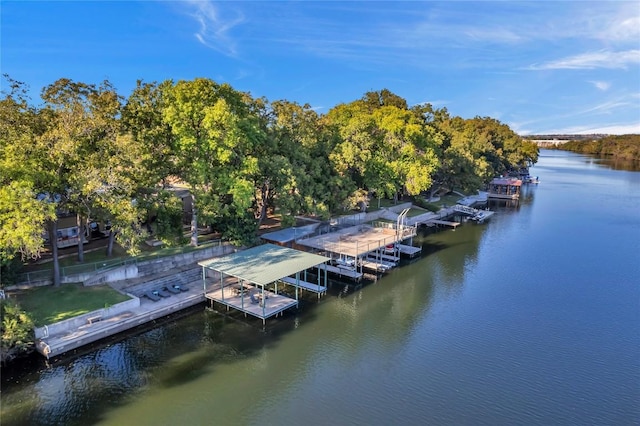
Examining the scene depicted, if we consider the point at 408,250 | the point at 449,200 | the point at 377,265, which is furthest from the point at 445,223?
the point at 377,265

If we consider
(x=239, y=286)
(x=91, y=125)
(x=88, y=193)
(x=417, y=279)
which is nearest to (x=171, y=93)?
(x=91, y=125)

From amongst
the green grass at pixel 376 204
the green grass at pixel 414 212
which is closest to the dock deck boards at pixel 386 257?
the green grass at pixel 376 204

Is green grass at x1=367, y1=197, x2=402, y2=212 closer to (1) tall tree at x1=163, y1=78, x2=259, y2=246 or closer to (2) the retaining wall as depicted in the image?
(1) tall tree at x1=163, y1=78, x2=259, y2=246

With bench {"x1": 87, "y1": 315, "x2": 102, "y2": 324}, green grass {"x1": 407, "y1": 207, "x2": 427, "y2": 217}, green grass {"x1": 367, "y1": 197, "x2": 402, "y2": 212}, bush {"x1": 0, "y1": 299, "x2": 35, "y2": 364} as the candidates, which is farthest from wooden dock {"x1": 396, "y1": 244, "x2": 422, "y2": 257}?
bush {"x1": 0, "y1": 299, "x2": 35, "y2": 364}

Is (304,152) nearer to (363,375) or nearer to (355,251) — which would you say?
(355,251)

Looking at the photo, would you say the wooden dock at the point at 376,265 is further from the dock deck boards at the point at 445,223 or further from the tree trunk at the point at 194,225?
the dock deck boards at the point at 445,223

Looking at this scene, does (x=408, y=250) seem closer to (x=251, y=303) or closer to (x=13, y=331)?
(x=251, y=303)
